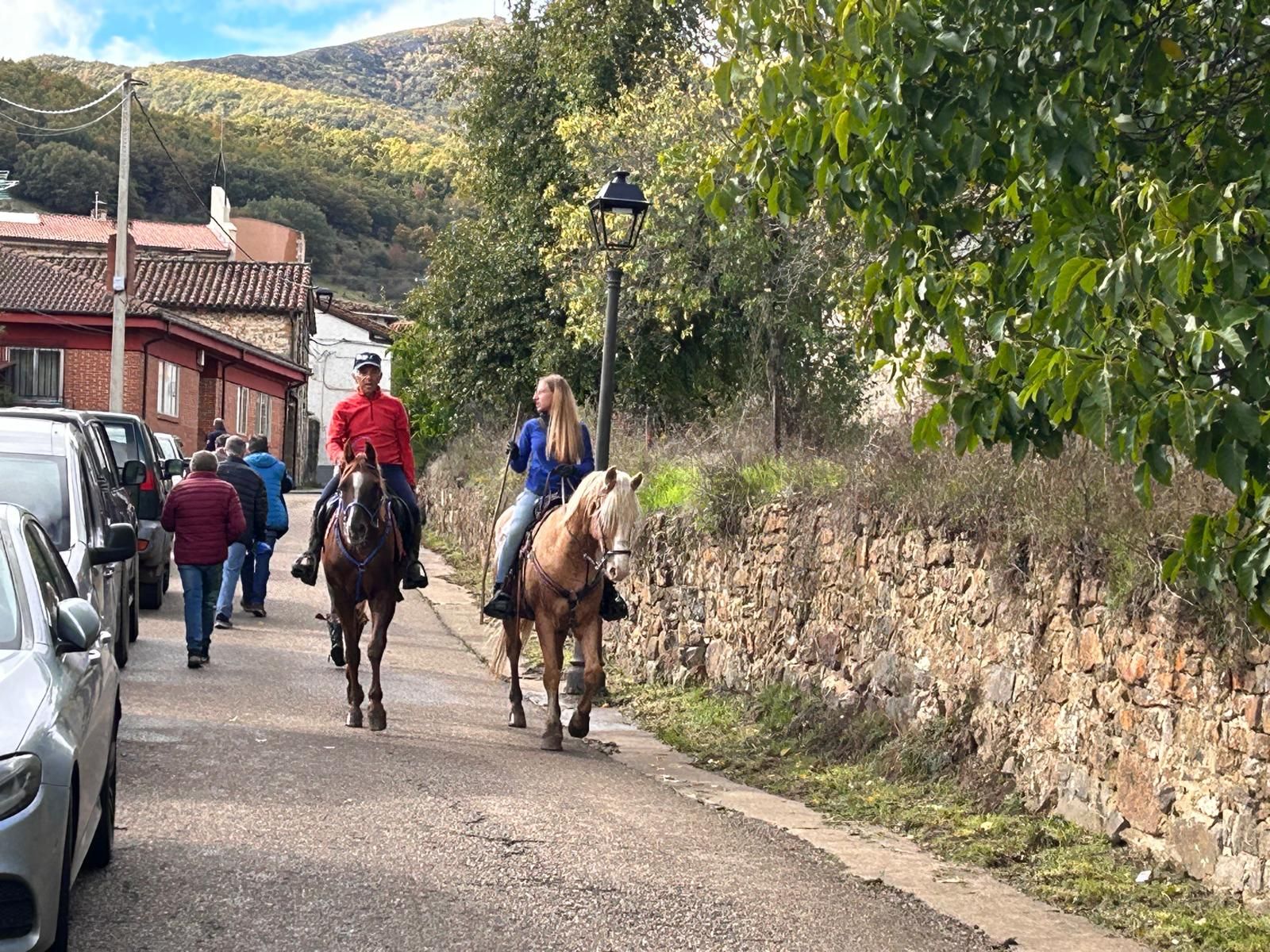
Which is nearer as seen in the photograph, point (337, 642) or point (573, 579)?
point (573, 579)

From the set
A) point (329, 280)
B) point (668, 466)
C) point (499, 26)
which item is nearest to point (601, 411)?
point (668, 466)

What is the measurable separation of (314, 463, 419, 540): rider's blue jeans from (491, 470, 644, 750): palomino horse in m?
1.22

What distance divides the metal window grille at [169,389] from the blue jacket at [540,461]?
31.2 metres

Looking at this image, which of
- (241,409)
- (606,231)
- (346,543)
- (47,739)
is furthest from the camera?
(241,409)

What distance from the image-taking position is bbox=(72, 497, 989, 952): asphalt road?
6.16m

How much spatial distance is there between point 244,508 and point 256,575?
1459mm

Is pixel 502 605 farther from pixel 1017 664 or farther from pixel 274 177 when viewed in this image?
pixel 274 177

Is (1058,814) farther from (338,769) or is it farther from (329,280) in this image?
(329,280)

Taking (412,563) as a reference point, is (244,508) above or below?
A: below

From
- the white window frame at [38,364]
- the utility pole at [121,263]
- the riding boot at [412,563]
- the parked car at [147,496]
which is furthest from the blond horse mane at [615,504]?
the white window frame at [38,364]

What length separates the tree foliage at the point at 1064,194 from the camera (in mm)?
4891

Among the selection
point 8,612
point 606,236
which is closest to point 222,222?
point 606,236

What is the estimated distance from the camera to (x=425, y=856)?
7.29 m

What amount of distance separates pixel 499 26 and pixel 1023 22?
26.7 meters
